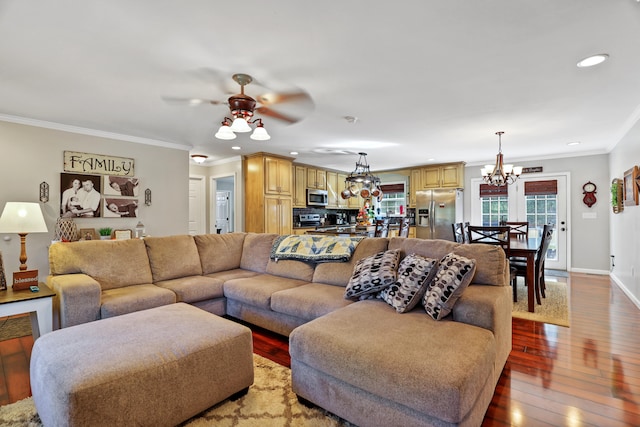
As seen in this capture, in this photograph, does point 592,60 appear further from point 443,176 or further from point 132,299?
point 443,176

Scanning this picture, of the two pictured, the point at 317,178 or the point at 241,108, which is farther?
the point at 317,178

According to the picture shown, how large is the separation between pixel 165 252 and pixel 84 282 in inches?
34.7

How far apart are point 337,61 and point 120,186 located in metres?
3.83

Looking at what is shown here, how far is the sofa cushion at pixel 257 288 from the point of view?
2.75 m

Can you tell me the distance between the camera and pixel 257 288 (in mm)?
2859

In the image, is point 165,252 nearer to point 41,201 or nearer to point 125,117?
point 125,117

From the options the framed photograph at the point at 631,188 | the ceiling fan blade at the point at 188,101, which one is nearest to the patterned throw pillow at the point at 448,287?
the ceiling fan blade at the point at 188,101

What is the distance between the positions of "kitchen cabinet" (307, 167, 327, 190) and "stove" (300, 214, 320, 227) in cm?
69

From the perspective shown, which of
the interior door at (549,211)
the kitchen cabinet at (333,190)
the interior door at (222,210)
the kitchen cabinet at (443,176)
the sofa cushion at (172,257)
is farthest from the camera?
the kitchen cabinet at (333,190)

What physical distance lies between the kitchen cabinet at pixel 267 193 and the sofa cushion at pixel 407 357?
415cm

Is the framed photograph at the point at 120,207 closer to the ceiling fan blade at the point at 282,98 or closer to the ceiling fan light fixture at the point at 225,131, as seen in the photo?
the ceiling fan light fixture at the point at 225,131

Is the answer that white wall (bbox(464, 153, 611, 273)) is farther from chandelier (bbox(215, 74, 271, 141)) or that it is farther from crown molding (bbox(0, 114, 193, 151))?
crown molding (bbox(0, 114, 193, 151))

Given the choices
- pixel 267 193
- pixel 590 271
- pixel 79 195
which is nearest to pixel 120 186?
pixel 79 195

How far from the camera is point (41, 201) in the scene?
3912mm
